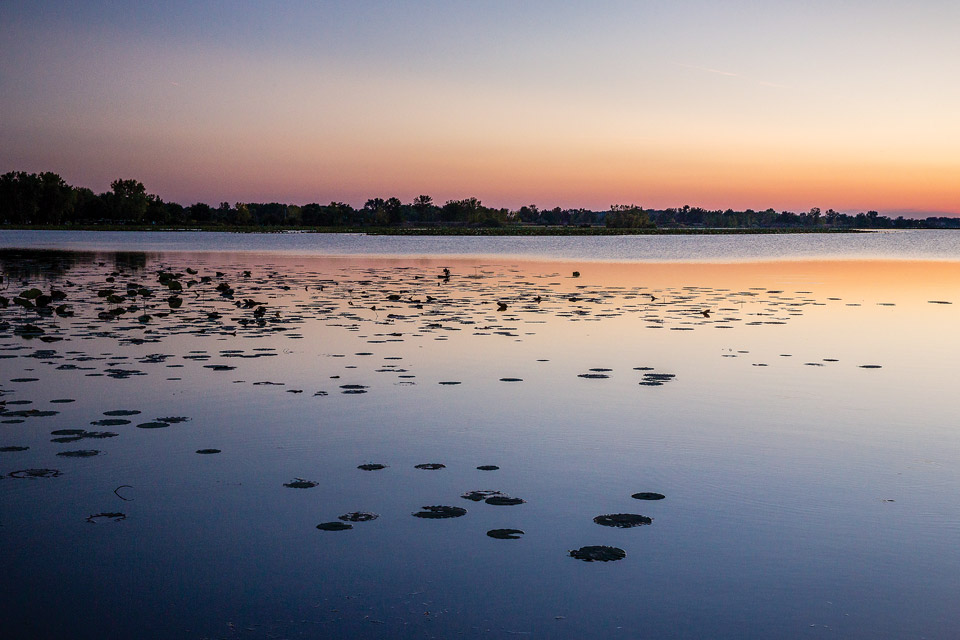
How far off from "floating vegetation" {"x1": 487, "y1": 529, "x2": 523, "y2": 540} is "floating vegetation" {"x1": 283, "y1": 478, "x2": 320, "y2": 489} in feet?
4.88

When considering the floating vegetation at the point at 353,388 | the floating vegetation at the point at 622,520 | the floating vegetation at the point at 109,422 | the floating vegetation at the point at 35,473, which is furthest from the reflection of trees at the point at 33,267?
the floating vegetation at the point at 622,520

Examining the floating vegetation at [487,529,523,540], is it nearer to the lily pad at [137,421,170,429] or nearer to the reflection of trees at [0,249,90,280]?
the lily pad at [137,421,170,429]

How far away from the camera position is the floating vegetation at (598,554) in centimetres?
448

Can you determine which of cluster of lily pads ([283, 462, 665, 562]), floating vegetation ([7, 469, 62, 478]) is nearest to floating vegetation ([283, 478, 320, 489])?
cluster of lily pads ([283, 462, 665, 562])

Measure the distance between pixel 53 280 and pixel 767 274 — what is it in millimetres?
24718

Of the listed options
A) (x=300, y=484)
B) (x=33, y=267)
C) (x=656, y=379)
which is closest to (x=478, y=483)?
(x=300, y=484)

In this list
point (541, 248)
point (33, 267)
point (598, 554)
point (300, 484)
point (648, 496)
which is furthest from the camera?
point (541, 248)

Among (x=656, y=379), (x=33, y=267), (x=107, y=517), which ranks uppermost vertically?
(x=33, y=267)

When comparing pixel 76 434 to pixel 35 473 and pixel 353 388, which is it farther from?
pixel 353 388

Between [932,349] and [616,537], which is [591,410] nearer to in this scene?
[616,537]

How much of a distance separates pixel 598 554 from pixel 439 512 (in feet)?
→ 3.58

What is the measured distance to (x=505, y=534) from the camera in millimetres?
4820

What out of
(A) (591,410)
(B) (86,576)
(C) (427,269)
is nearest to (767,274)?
(C) (427,269)

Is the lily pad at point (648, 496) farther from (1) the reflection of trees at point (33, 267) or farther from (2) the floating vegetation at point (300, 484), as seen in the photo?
(1) the reflection of trees at point (33, 267)
